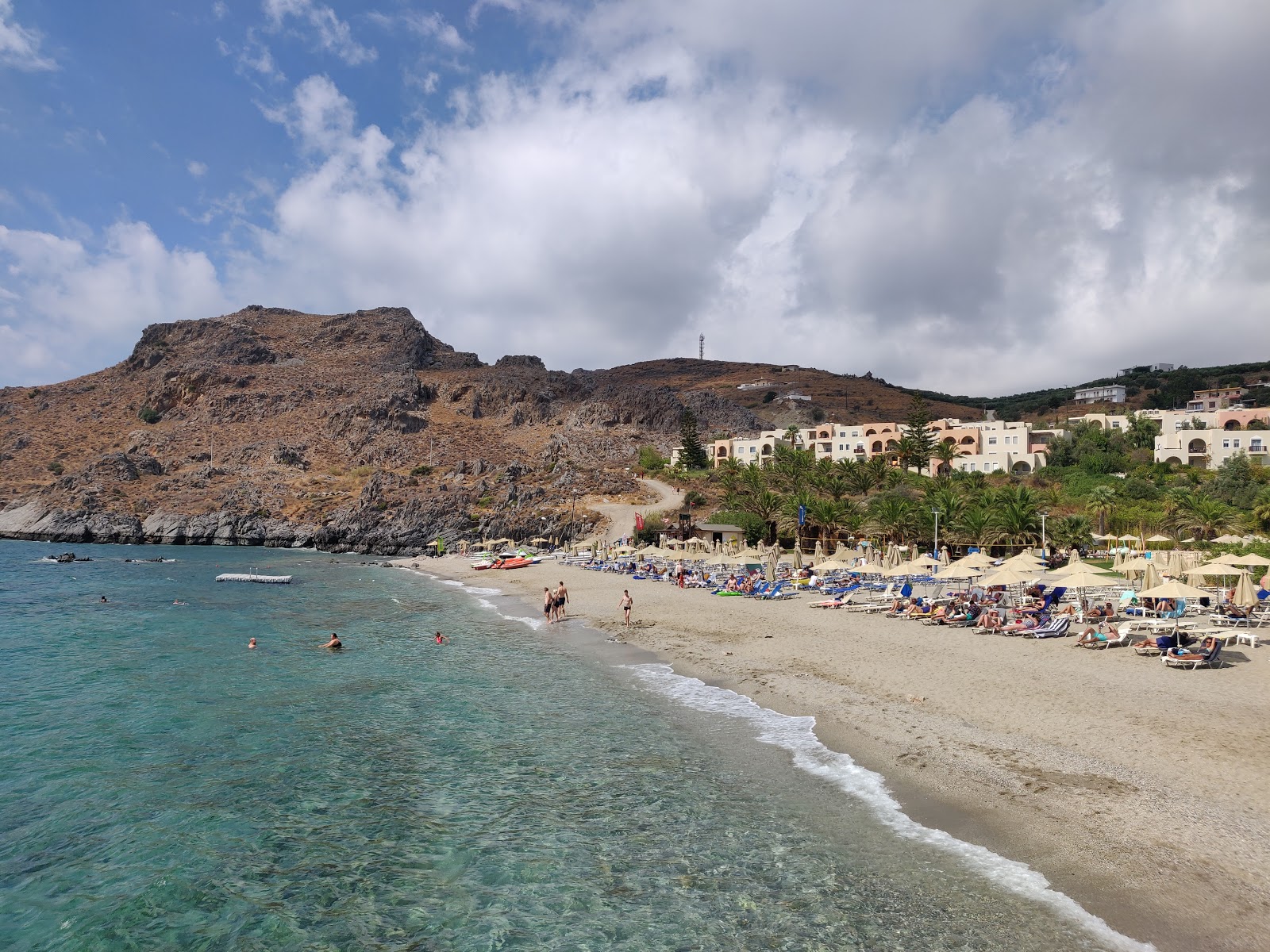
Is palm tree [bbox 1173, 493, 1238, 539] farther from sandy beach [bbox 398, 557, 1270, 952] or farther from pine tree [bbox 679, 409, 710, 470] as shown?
pine tree [bbox 679, 409, 710, 470]

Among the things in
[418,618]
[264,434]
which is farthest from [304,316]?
[418,618]

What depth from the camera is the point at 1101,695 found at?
13727mm

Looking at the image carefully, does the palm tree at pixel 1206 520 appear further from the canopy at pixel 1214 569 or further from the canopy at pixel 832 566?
the canopy at pixel 832 566

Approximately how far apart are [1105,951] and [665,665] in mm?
13923

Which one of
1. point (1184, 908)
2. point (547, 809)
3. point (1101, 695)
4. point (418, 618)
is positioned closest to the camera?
point (1184, 908)

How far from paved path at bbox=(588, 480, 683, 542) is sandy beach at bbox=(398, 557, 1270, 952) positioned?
Result: 1833 inches

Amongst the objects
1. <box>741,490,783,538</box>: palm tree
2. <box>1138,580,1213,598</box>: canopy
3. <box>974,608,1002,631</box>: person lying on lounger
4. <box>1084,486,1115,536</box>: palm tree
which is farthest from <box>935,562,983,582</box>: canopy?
<box>741,490,783,538</box>: palm tree

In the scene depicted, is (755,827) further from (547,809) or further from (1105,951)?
(1105,951)

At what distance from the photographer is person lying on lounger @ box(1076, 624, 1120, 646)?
1794 centimetres

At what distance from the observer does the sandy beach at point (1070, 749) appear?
7461mm

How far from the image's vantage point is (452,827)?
966 cm

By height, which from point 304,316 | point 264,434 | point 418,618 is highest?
point 304,316

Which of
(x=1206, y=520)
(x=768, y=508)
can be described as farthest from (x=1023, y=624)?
(x=768, y=508)

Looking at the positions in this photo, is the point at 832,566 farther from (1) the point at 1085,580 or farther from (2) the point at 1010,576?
(1) the point at 1085,580
